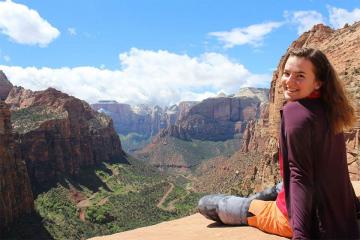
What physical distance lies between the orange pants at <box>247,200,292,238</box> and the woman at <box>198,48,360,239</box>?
0.75ft

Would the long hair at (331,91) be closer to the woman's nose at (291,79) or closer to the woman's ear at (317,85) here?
the woman's ear at (317,85)

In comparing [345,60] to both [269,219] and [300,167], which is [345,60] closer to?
[269,219]

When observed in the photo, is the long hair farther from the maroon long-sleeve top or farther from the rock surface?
the rock surface

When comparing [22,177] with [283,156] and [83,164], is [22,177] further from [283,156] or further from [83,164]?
[283,156]

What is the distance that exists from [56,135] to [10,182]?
118ft

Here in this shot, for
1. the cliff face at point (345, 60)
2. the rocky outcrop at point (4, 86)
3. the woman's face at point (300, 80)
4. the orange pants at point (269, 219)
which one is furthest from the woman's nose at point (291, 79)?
the rocky outcrop at point (4, 86)

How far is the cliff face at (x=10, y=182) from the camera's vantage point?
59.3m

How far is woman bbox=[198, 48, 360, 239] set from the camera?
5.62 m

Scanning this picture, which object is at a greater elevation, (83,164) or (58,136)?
(58,136)

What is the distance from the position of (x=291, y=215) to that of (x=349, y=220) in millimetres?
823

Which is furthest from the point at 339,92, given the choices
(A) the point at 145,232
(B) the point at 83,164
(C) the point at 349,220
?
(B) the point at 83,164

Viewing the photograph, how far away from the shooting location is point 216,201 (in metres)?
8.05

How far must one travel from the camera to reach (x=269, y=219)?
23.0 ft

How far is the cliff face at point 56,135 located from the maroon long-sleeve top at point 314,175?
8627cm
